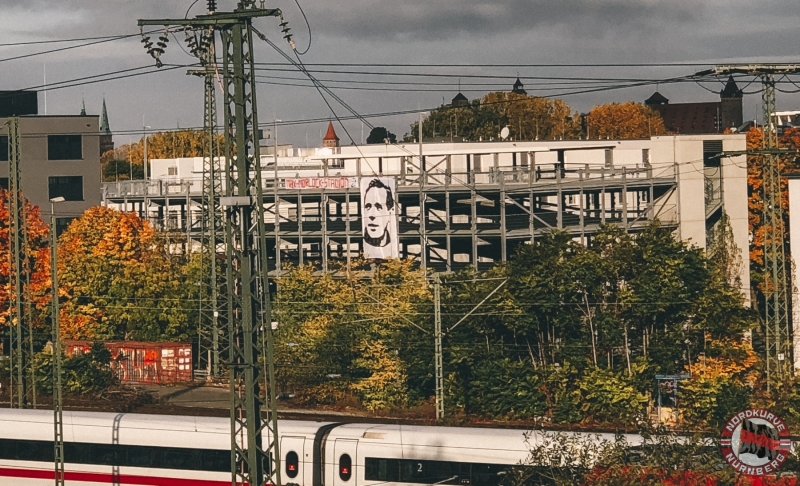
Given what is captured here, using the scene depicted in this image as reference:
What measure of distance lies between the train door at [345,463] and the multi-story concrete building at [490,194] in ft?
101

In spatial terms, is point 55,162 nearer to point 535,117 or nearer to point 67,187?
point 67,187

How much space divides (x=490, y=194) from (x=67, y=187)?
2973 centimetres

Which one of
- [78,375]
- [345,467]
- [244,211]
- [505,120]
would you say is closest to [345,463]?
[345,467]

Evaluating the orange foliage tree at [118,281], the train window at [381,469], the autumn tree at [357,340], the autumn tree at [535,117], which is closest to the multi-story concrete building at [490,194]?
the orange foliage tree at [118,281]

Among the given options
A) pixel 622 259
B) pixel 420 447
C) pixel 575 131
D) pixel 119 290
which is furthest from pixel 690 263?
pixel 575 131

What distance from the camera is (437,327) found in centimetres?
4728

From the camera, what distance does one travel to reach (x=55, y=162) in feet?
282

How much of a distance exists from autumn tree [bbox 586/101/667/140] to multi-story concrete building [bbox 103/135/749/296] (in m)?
51.5

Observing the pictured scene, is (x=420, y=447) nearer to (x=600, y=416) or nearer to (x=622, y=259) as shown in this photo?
(x=600, y=416)

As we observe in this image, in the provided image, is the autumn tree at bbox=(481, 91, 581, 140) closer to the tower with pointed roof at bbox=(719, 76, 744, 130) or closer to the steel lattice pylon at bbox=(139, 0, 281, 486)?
the tower with pointed roof at bbox=(719, 76, 744, 130)

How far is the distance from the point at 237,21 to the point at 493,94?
11585cm

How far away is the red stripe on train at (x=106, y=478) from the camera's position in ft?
114

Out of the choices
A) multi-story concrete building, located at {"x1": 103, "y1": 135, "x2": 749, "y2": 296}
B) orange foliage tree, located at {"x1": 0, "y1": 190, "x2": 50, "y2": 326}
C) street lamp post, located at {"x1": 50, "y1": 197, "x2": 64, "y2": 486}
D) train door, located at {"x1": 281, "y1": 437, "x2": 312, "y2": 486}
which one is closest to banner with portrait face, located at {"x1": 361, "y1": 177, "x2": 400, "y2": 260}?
multi-story concrete building, located at {"x1": 103, "y1": 135, "x2": 749, "y2": 296}

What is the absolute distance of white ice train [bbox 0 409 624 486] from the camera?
32.6m
